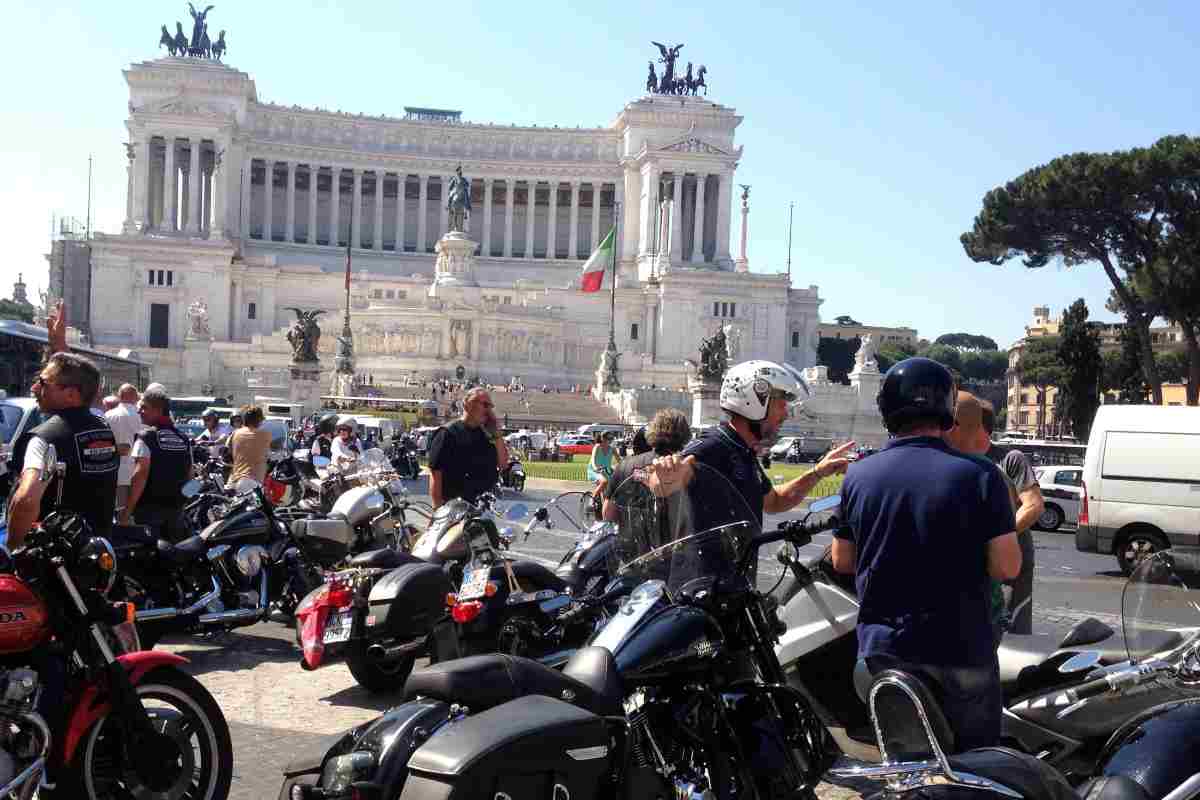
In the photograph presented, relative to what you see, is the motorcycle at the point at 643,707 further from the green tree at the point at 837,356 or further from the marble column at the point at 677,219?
the green tree at the point at 837,356

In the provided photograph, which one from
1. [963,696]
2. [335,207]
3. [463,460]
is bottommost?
[963,696]

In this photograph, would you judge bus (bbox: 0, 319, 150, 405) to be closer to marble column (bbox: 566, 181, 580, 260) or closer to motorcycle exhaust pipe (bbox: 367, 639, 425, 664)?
motorcycle exhaust pipe (bbox: 367, 639, 425, 664)

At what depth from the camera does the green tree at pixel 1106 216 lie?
128 ft

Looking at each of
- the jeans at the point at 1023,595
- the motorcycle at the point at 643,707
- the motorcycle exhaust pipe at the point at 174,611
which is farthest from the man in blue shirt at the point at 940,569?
the motorcycle exhaust pipe at the point at 174,611

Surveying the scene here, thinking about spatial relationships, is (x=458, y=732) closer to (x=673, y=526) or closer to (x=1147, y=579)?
(x=673, y=526)

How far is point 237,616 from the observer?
8062 millimetres

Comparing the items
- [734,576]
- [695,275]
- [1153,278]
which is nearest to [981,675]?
[734,576]

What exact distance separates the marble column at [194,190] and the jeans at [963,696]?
7804 centimetres

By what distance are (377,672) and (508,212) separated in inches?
3260

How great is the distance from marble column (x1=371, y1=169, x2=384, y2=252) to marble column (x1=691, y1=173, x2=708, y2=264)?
21.0 metres

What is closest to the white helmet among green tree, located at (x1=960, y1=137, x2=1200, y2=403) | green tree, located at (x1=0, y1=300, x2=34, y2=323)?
green tree, located at (x1=960, y1=137, x2=1200, y2=403)

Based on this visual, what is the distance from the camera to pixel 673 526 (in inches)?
177

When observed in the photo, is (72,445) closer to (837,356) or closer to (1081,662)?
(1081,662)

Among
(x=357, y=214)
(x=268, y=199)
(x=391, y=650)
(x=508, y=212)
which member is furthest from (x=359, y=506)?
(x=357, y=214)
